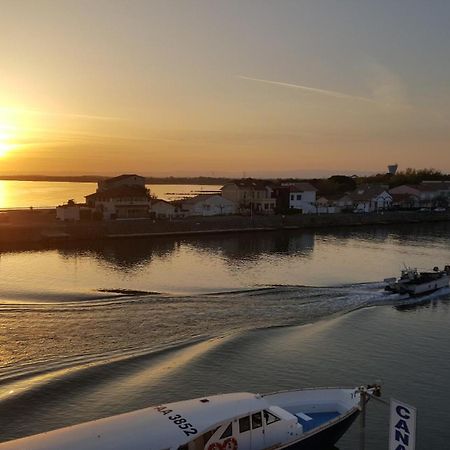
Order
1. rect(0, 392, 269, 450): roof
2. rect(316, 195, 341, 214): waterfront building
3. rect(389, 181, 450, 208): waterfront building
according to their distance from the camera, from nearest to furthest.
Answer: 1. rect(0, 392, 269, 450): roof
2. rect(316, 195, 341, 214): waterfront building
3. rect(389, 181, 450, 208): waterfront building

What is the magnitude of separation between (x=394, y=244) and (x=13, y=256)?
30592mm

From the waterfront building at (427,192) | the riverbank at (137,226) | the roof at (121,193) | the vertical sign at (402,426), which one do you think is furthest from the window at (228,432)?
the waterfront building at (427,192)

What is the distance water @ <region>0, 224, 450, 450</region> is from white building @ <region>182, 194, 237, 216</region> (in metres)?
22.4

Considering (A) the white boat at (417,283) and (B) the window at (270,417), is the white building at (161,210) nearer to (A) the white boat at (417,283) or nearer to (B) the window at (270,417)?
(A) the white boat at (417,283)

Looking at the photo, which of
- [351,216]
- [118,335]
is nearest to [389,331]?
[118,335]

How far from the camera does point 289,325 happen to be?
17.6 m

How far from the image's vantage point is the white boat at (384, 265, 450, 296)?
2383cm

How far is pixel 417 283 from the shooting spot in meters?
24.6

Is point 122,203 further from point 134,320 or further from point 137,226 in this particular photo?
point 134,320

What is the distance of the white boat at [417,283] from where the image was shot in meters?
23.8

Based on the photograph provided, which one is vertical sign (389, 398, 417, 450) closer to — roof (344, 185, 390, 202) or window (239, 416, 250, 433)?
window (239, 416, 250, 433)

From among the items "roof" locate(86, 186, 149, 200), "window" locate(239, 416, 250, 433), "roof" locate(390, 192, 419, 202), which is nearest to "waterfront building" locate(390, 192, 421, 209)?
"roof" locate(390, 192, 419, 202)

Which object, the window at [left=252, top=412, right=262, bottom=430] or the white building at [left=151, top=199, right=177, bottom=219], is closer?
the window at [left=252, top=412, right=262, bottom=430]

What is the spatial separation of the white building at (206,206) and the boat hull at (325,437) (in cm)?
4285
